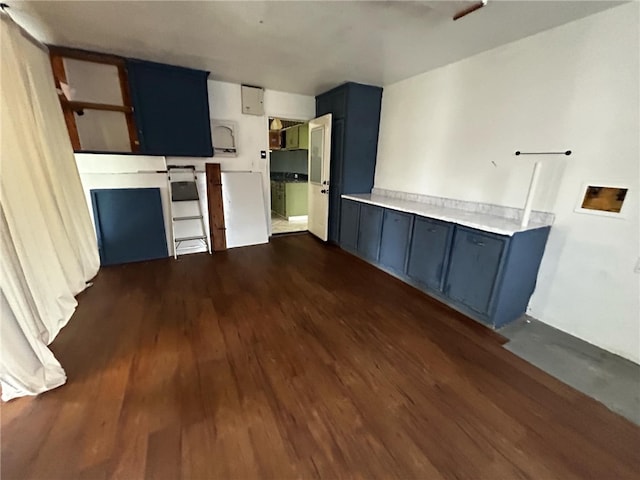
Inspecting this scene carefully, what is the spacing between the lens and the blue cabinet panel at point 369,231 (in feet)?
12.0

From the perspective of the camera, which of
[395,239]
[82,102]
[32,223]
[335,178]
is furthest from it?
[335,178]

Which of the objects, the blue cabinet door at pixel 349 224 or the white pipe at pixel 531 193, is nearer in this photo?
the white pipe at pixel 531 193

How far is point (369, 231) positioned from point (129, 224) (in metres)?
3.34

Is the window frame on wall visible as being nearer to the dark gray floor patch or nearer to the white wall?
the white wall

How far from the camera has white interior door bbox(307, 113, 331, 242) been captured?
14.7ft

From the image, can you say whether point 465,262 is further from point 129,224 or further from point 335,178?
point 129,224

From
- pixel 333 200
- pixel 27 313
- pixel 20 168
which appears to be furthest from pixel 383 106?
pixel 27 313

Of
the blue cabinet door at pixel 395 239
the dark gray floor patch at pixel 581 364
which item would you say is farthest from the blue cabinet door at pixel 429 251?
the dark gray floor patch at pixel 581 364

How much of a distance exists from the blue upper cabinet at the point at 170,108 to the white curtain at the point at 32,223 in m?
0.89

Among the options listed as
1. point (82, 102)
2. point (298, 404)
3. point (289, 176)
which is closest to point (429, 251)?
point (298, 404)

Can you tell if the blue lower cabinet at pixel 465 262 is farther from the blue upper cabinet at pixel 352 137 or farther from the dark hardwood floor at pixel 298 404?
the blue upper cabinet at pixel 352 137

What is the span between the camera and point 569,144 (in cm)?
228

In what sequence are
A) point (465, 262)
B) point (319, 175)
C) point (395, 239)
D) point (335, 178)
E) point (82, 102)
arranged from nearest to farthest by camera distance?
point (465, 262) → point (82, 102) → point (395, 239) → point (335, 178) → point (319, 175)

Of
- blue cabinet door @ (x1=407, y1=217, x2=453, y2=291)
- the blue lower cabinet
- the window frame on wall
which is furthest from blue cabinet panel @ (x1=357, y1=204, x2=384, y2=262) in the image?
the window frame on wall
